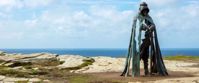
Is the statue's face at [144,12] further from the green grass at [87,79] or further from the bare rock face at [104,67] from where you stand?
the bare rock face at [104,67]

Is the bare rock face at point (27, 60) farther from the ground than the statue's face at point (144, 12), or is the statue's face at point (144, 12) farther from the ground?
the statue's face at point (144, 12)

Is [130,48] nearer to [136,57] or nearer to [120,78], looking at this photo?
[136,57]

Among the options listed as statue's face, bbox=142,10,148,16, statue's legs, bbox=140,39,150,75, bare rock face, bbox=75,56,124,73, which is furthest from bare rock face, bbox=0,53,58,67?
statue's face, bbox=142,10,148,16

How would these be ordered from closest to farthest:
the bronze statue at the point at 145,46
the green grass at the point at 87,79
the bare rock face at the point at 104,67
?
the green grass at the point at 87,79 < the bronze statue at the point at 145,46 < the bare rock face at the point at 104,67

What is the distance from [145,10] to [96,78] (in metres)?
5.19

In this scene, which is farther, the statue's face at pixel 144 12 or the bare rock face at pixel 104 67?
the bare rock face at pixel 104 67

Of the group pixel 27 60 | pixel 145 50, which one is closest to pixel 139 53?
pixel 145 50

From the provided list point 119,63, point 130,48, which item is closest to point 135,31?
point 130,48

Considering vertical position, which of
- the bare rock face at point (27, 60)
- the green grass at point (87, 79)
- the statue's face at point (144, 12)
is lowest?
the green grass at point (87, 79)

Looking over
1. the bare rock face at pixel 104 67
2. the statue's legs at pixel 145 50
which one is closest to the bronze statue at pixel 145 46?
the statue's legs at pixel 145 50

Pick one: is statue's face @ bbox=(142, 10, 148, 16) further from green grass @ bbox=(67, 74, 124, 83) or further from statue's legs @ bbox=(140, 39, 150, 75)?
green grass @ bbox=(67, 74, 124, 83)

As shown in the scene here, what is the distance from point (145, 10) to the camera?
29.0m

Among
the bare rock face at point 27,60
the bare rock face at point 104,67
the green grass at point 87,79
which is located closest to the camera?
the green grass at point 87,79

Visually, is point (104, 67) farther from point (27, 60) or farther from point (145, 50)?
point (27, 60)
